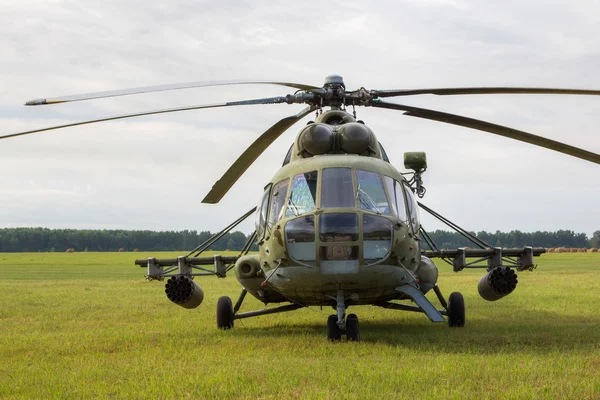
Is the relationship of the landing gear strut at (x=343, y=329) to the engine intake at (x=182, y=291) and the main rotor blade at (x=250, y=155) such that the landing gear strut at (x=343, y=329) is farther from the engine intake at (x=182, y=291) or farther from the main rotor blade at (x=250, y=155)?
the main rotor blade at (x=250, y=155)

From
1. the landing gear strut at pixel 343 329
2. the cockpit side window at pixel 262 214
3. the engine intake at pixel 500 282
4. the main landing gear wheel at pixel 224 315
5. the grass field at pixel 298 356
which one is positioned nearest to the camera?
the grass field at pixel 298 356

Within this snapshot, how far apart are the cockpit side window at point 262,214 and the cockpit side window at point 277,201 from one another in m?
0.22

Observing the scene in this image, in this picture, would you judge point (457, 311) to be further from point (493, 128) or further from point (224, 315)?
point (224, 315)

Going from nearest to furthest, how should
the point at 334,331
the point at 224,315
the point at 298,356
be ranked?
the point at 298,356, the point at 334,331, the point at 224,315

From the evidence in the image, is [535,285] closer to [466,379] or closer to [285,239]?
[285,239]

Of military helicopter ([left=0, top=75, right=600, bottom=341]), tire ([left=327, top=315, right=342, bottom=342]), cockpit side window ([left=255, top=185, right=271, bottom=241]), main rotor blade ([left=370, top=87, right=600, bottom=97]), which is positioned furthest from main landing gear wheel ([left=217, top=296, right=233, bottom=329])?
main rotor blade ([left=370, top=87, right=600, bottom=97])

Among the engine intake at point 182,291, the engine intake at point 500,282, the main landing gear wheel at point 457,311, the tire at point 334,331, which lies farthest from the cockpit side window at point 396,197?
the engine intake at point 182,291

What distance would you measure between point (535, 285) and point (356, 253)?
18063mm

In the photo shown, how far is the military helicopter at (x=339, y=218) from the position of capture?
10.4 meters

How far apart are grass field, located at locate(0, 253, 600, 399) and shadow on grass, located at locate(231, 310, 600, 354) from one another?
0.02 m

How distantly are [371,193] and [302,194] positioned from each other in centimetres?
105

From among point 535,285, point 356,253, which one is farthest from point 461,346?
point 535,285

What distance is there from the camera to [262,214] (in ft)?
40.1

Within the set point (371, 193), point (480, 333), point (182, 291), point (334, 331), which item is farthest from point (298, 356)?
point (182, 291)
